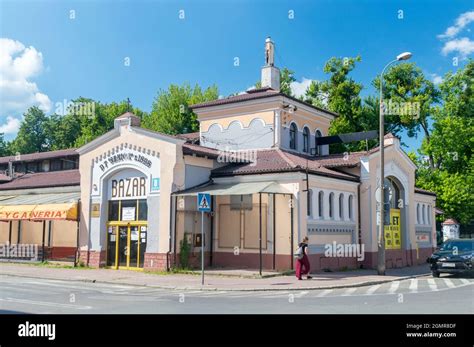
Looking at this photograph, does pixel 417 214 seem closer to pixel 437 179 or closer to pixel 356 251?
pixel 356 251

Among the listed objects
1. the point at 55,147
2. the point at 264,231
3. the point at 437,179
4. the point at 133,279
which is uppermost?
the point at 55,147

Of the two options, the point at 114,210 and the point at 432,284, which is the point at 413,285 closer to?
the point at 432,284

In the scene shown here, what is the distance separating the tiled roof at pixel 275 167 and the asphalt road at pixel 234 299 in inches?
256

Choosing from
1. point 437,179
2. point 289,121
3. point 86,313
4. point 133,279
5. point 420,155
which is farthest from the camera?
point 420,155

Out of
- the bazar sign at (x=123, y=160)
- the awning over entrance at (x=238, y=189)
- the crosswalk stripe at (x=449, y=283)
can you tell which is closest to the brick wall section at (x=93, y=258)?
the bazar sign at (x=123, y=160)

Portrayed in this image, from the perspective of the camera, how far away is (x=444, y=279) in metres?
20.5

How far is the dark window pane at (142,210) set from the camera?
24266 millimetres

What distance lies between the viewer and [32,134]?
69.2 meters

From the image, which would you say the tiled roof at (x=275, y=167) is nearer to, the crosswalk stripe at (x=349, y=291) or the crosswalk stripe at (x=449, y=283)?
the crosswalk stripe at (x=349, y=291)

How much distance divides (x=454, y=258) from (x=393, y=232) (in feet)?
25.6

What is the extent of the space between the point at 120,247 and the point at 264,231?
7321 mm

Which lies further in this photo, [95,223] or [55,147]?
[55,147]

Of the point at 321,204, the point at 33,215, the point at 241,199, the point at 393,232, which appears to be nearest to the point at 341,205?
the point at 321,204

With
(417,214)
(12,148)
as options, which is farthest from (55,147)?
(417,214)
